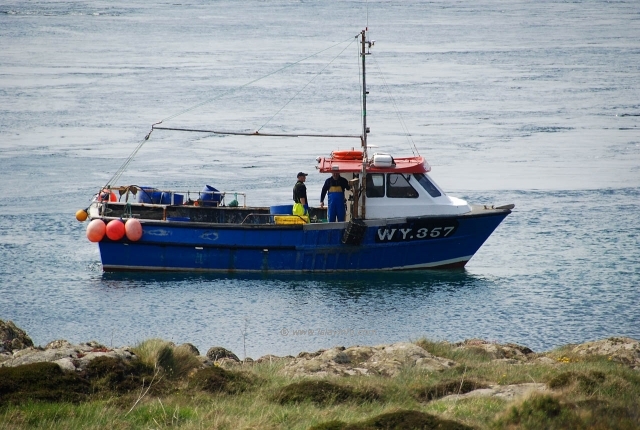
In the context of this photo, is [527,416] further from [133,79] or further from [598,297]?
[133,79]

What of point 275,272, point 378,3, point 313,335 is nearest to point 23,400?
point 313,335

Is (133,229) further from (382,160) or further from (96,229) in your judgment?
(382,160)

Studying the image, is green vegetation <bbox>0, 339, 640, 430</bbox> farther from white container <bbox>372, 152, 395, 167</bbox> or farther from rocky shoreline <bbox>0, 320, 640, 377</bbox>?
white container <bbox>372, 152, 395, 167</bbox>

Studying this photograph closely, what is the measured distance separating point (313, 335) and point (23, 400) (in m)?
8.66

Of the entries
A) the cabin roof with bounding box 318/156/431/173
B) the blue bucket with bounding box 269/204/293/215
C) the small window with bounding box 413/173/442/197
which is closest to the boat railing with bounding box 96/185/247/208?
the blue bucket with bounding box 269/204/293/215

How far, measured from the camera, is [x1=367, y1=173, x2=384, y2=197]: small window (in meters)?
21.9

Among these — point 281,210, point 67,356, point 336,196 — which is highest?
point 336,196

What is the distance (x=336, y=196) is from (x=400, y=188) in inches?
61.8

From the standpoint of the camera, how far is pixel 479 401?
10492mm

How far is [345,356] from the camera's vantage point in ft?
45.7

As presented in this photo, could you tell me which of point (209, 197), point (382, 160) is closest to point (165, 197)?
point (209, 197)

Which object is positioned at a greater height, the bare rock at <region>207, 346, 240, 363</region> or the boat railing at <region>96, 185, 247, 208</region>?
the boat railing at <region>96, 185, 247, 208</region>

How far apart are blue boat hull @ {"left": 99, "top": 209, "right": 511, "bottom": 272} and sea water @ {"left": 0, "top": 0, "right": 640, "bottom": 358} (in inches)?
14.9

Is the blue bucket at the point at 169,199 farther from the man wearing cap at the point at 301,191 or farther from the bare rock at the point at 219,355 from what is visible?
the bare rock at the point at 219,355
